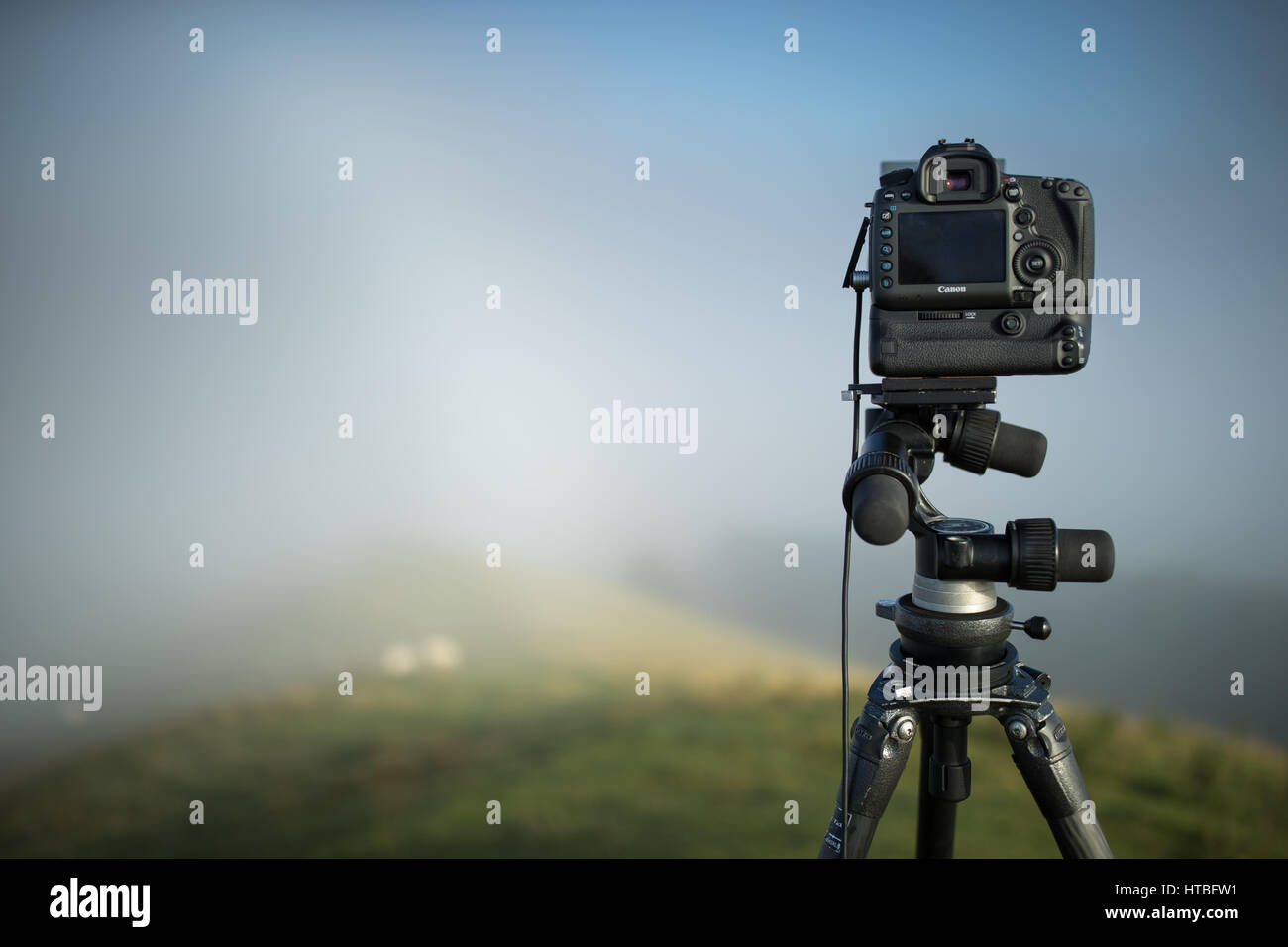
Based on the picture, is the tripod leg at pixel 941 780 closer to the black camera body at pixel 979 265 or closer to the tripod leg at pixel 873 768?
the tripod leg at pixel 873 768

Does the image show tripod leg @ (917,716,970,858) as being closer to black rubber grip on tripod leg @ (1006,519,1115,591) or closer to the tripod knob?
the tripod knob

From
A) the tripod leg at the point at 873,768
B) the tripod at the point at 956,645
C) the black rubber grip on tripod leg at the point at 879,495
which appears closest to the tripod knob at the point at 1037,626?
the tripod at the point at 956,645

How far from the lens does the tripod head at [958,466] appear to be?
1.06 meters

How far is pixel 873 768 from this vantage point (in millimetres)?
1229

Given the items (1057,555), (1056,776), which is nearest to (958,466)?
(1057,555)

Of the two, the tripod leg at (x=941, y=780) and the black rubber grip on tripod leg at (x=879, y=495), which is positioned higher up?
the black rubber grip on tripod leg at (x=879, y=495)

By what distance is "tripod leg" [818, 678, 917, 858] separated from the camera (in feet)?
4.01

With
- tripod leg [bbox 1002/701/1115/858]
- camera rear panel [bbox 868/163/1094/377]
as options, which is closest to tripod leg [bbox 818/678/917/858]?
tripod leg [bbox 1002/701/1115/858]

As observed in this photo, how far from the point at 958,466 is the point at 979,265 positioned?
0.29 meters

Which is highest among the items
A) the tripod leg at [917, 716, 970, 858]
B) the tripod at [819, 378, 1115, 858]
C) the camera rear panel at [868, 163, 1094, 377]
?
the camera rear panel at [868, 163, 1094, 377]

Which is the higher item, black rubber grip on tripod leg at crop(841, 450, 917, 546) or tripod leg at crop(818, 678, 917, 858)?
black rubber grip on tripod leg at crop(841, 450, 917, 546)

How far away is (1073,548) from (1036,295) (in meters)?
0.37

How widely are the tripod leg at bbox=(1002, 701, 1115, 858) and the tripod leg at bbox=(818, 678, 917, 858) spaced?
153 mm
